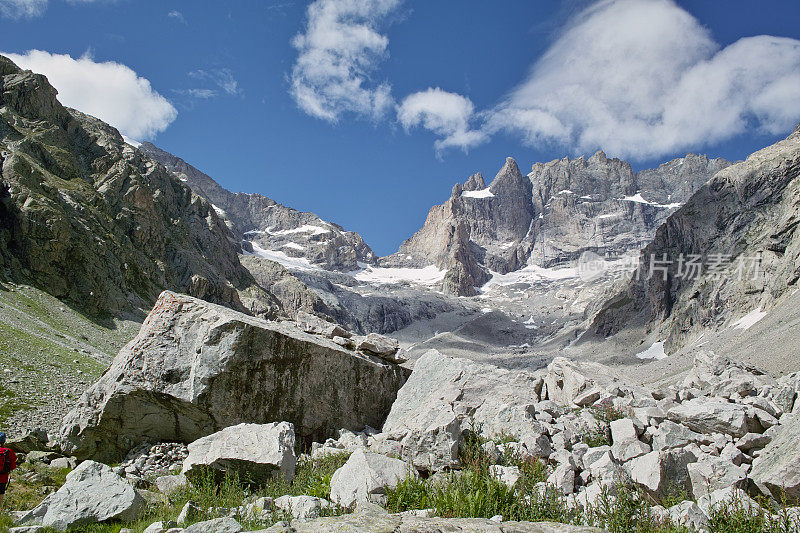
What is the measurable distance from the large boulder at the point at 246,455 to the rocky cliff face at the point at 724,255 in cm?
9645

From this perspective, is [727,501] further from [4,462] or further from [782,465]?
[4,462]

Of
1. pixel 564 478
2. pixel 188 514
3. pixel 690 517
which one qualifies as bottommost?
pixel 188 514

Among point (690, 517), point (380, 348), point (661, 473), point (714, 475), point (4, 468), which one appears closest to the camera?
point (690, 517)

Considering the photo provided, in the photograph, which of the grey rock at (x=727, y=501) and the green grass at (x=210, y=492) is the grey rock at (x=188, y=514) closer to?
the green grass at (x=210, y=492)

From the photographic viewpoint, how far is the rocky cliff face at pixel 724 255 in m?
87.5

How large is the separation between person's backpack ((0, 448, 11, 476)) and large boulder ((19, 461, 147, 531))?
5.60 ft

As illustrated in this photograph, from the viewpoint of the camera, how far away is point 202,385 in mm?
13594

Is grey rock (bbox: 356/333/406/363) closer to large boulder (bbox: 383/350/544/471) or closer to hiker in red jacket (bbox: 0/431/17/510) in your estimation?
large boulder (bbox: 383/350/544/471)

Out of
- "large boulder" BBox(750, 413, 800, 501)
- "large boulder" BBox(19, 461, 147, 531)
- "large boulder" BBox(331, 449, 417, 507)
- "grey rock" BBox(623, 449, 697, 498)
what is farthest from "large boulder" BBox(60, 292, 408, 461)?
"large boulder" BBox(750, 413, 800, 501)

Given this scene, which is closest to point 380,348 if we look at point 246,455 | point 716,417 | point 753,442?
point 246,455

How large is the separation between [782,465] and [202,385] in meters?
13.7

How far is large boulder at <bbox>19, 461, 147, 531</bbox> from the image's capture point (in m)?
7.66

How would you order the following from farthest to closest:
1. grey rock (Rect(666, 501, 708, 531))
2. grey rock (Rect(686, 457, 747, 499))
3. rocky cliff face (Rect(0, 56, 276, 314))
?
1. rocky cliff face (Rect(0, 56, 276, 314))
2. grey rock (Rect(686, 457, 747, 499))
3. grey rock (Rect(666, 501, 708, 531))

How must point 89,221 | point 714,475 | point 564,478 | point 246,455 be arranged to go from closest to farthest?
1. point 714,475
2. point 564,478
3. point 246,455
4. point 89,221
